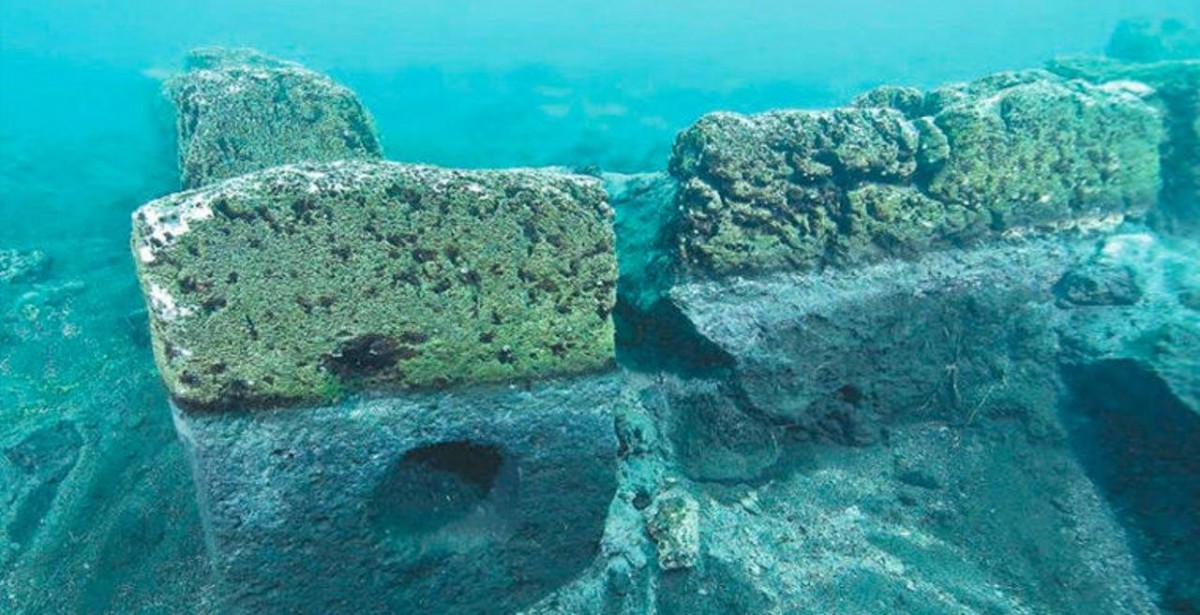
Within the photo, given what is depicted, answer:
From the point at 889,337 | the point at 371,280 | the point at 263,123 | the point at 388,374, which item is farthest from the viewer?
the point at 263,123

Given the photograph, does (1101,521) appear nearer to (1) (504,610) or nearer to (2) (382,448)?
(1) (504,610)

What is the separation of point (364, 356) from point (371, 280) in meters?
0.31

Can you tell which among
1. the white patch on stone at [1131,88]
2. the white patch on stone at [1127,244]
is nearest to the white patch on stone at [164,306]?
the white patch on stone at [1127,244]

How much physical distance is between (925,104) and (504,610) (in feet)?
15.6

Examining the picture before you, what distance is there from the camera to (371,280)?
8.22ft

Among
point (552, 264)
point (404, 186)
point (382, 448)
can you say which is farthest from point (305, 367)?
point (552, 264)

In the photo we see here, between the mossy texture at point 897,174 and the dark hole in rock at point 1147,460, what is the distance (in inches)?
48.1

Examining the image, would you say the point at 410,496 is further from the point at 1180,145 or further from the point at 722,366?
the point at 1180,145

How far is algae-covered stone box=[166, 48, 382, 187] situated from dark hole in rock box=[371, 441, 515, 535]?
285 centimetres

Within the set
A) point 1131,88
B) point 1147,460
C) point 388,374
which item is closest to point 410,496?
point 388,374

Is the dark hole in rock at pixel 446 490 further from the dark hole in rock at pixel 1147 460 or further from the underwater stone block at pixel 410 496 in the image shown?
the dark hole in rock at pixel 1147 460

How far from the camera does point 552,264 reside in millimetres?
2783

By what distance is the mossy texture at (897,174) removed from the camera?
13.0ft

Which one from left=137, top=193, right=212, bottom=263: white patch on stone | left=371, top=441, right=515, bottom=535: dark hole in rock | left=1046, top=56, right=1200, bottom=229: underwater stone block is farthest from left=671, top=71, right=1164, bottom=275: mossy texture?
left=137, top=193, right=212, bottom=263: white patch on stone
